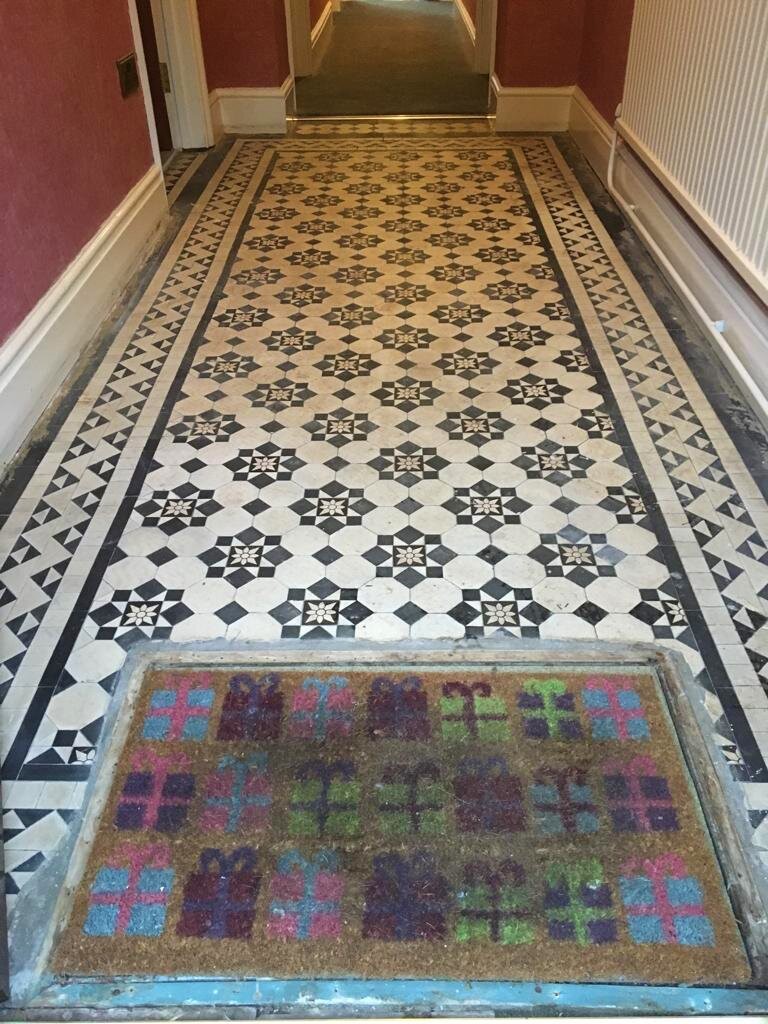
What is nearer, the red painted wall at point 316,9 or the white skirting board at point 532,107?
the white skirting board at point 532,107

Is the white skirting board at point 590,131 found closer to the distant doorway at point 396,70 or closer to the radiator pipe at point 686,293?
the radiator pipe at point 686,293

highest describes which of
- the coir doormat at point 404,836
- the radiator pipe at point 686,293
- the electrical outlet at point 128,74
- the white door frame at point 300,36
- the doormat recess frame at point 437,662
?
the electrical outlet at point 128,74

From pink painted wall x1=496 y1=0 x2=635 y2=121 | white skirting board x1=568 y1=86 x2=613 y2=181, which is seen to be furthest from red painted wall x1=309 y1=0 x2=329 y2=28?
white skirting board x1=568 y1=86 x2=613 y2=181

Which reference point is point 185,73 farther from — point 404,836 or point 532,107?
point 404,836

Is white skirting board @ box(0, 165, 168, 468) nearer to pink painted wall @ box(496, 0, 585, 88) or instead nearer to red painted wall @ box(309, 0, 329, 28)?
pink painted wall @ box(496, 0, 585, 88)

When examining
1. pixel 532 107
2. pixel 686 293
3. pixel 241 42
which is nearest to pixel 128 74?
pixel 241 42

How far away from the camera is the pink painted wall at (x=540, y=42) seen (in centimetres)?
550

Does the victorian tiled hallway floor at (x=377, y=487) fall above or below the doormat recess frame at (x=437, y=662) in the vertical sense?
above

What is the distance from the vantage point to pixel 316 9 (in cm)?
817

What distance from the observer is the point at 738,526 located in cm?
244

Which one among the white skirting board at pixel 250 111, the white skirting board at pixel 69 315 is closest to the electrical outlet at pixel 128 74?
the white skirting board at pixel 69 315

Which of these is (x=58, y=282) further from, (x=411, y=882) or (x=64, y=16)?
(x=411, y=882)

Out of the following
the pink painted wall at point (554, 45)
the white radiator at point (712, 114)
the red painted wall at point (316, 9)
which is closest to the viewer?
the white radiator at point (712, 114)

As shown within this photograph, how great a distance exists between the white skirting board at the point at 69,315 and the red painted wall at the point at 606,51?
253 cm
